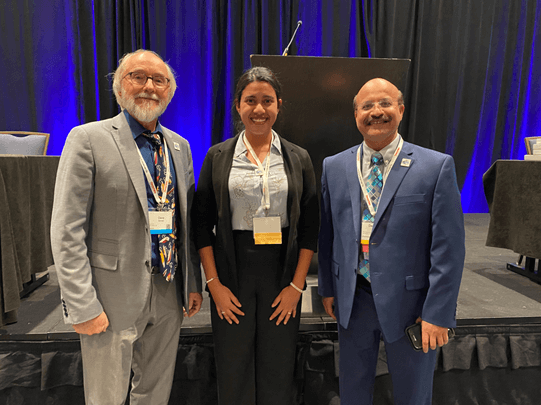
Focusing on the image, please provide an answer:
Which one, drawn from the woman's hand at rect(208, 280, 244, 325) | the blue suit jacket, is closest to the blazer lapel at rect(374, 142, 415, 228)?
the blue suit jacket

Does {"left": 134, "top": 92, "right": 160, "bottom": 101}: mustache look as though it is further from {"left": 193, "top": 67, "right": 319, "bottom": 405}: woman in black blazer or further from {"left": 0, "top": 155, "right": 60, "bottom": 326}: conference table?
{"left": 0, "top": 155, "right": 60, "bottom": 326}: conference table

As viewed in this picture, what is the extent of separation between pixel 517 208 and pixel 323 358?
2.03 metres

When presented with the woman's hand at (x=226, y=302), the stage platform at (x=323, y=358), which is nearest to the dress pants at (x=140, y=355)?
the woman's hand at (x=226, y=302)

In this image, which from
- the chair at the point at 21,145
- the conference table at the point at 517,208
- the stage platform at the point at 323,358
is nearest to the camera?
the stage platform at the point at 323,358

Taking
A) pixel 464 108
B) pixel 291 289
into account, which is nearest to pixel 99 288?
pixel 291 289

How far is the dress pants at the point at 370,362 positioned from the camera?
128 centimetres

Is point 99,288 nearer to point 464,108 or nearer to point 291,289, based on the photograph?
point 291,289

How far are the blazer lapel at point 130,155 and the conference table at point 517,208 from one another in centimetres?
283

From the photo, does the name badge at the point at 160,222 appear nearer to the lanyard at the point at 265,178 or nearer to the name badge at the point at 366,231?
the lanyard at the point at 265,178

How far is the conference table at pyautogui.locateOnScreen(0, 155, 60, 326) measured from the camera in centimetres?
190

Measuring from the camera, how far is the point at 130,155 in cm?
121

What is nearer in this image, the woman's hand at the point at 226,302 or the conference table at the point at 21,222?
the woman's hand at the point at 226,302

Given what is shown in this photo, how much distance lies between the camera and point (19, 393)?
5.90 feet

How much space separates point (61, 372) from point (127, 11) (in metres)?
4.81
